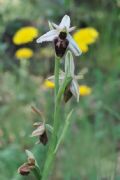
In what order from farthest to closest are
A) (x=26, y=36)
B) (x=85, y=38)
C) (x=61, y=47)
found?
(x=26, y=36), (x=85, y=38), (x=61, y=47)

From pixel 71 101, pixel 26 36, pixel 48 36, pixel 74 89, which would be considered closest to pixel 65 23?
pixel 48 36

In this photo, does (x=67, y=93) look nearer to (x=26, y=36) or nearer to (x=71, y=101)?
(x=71, y=101)

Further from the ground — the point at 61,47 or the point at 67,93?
the point at 61,47

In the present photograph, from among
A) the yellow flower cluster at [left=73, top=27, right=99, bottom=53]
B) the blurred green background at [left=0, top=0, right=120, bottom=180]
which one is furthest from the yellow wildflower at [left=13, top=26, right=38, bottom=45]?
the yellow flower cluster at [left=73, top=27, right=99, bottom=53]

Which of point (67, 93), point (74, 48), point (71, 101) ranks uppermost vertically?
point (74, 48)

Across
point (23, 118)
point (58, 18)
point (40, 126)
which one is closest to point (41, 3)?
point (58, 18)

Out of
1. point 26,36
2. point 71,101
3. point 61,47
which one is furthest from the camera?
point 26,36

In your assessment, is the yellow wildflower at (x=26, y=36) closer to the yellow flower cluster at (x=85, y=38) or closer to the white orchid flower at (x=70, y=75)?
the yellow flower cluster at (x=85, y=38)
